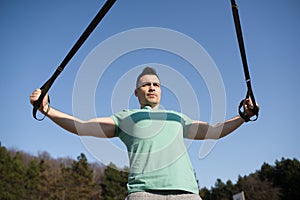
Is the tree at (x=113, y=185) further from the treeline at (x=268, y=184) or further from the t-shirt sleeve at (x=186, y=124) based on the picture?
the t-shirt sleeve at (x=186, y=124)

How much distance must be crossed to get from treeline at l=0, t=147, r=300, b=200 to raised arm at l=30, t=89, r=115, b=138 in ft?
118

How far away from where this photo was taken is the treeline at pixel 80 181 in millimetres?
37156

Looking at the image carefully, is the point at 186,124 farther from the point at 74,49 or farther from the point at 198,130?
the point at 74,49

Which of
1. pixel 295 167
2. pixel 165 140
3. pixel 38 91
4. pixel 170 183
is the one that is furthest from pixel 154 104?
pixel 295 167

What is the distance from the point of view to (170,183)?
2.65m

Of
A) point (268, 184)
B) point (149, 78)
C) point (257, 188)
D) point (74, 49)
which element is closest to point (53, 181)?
point (257, 188)

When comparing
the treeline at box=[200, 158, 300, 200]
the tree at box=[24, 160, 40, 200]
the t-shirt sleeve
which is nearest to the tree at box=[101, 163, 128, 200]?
the tree at box=[24, 160, 40, 200]

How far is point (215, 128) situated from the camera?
339 cm

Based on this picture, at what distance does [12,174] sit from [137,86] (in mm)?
37638

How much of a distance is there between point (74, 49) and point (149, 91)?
2.78 feet

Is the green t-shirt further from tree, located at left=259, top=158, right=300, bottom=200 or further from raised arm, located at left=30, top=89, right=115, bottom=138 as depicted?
tree, located at left=259, top=158, right=300, bottom=200

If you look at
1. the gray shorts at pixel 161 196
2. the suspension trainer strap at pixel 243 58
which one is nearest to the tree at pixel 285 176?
the suspension trainer strap at pixel 243 58

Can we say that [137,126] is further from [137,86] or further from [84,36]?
[84,36]

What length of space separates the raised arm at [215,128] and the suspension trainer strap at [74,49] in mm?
1336
